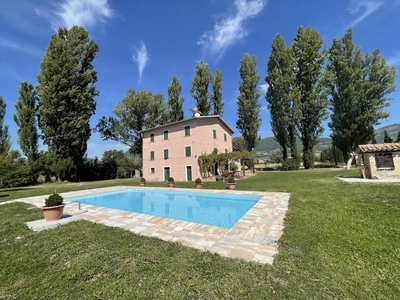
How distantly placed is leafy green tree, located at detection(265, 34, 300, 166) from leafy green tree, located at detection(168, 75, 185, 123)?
13177mm

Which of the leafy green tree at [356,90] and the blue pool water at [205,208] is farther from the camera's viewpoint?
the leafy green tree at [356,90]

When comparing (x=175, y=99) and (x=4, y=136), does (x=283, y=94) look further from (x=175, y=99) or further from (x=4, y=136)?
(x=4, y=136)

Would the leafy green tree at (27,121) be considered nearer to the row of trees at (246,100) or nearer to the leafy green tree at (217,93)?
the row of trees at (246,100)

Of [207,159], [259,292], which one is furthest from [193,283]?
[207,159]

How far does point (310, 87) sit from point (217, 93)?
39.5ft

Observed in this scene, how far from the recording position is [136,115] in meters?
25.2

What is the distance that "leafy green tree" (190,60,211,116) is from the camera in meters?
23.5

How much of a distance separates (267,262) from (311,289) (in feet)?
2.32

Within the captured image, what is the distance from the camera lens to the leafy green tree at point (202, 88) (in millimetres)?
23484

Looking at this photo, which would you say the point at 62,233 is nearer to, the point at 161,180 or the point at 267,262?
the point at 267,262

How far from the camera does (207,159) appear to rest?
16750mm

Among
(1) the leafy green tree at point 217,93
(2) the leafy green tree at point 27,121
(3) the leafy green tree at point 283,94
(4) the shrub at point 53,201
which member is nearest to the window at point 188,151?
(1) the leafy green tree at point 217,93

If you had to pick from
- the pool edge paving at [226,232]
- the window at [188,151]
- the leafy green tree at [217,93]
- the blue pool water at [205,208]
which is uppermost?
the leafy green tree at [217,93]

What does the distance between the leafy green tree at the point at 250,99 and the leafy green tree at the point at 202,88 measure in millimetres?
5376
